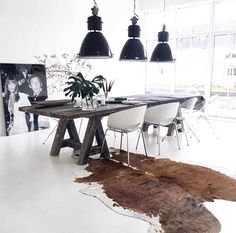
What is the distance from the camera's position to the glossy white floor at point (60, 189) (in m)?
2.39

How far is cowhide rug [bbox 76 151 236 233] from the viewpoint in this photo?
247cm

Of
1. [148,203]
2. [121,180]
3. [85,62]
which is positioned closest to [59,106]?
[121,180]

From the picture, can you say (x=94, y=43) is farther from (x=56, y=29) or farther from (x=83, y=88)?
(x=56, y=29)

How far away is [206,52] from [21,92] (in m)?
4.89

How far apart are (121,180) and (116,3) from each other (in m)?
5.70

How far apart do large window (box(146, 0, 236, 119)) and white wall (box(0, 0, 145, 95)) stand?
4.68 ft

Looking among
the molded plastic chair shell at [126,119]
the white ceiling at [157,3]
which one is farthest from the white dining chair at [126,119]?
the white ceiling at [157,3]

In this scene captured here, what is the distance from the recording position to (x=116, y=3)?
297 inches

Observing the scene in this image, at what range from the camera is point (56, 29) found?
6266mm

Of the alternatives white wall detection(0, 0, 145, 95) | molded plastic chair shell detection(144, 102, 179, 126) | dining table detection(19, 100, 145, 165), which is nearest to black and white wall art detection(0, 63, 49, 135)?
white wall detection(0, 0, 145, 95)

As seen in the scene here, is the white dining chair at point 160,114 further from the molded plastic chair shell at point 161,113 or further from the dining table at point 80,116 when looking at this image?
the dining table at point 80,116

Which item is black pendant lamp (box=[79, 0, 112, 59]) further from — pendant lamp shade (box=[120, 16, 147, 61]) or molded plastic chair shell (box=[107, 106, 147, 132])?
molded plastic chair shell (box=[107, 106, 147, 132])

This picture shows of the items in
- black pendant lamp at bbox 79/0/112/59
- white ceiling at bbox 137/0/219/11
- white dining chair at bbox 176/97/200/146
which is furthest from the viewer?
white ceiling at bbox 137/0/219/11

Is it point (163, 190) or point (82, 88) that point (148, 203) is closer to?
point (163, 190)
